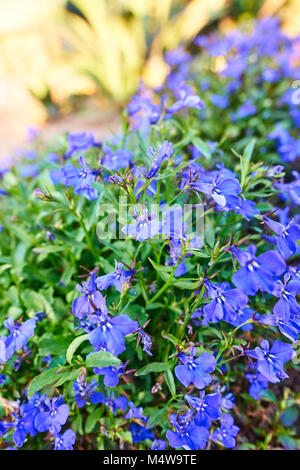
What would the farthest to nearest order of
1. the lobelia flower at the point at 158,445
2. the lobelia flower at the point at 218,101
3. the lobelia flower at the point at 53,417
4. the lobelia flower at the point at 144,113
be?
1. the lobelia flower at the point at 218,101
2. the lobelia flower at the point at 144,113
3. the lobelia flower at the point at 158,445
4. the lobelia flower at the point at 53,417

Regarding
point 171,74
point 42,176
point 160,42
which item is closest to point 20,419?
point 42,176

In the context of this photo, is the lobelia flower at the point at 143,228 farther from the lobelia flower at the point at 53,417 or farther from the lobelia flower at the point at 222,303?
the lobelia flower at the point at 53,417

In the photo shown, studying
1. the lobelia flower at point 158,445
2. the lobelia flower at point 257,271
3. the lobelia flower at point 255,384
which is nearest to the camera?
the lobelia flower at point 257,271

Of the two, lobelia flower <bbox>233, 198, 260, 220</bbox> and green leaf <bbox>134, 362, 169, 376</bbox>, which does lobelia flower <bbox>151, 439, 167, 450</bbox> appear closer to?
green leaf <bbox>134, 362, 169, 376</bbox>

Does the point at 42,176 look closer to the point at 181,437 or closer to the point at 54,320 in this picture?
the point at 54,320

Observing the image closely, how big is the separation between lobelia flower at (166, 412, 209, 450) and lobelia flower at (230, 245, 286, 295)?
0.54 meters

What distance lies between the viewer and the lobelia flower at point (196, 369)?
3.79 feet

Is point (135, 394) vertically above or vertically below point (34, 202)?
below

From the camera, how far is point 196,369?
1.19 meters

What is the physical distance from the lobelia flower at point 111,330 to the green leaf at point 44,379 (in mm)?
245

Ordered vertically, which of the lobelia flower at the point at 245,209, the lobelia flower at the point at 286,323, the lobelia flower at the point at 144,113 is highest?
the lobelia flower at the point at 144,113

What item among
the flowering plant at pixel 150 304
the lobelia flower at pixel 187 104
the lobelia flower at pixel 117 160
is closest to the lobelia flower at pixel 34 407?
the flowering plant at pixel 150 304

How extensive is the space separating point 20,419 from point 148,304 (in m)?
0.67

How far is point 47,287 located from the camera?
1.76 meters
